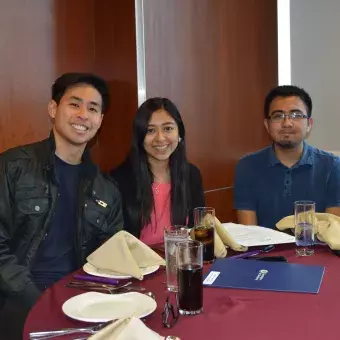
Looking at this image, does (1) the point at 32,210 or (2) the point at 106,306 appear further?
(1) the point at 32,210

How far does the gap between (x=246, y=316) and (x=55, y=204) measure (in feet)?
3.36

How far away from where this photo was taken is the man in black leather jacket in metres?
1.72

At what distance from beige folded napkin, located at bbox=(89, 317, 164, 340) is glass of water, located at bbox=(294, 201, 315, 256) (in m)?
0.82

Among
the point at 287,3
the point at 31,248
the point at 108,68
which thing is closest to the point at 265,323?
the point at 31,248

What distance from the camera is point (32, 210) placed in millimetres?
1823

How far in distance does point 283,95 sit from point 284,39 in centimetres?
162

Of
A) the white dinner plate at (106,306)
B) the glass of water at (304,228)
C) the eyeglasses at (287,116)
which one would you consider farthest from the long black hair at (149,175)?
the white dinner plate at (106,306)

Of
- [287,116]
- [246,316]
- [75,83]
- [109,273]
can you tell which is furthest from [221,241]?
[287,116]

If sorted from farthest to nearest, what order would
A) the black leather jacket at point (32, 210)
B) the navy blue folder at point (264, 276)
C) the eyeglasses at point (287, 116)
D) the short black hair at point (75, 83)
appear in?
the eyeglasses at point (287, 116) < the short black hair at point (75, 83) < the black leather jacket at point (32, 210) < the navy blue folder at point (264, 276)

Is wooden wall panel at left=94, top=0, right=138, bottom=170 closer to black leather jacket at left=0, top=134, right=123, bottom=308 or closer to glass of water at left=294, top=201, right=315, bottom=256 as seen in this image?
black leather jacket at left=0, top=134, right=123, bottom=308

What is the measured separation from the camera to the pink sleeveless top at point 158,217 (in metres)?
2.22

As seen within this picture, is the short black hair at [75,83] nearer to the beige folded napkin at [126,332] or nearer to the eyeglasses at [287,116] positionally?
the eyeglasses at [287,116]

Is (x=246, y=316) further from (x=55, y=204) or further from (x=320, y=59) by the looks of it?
(x=320, y=59)

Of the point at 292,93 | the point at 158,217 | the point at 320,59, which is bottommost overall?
the point at 158,217
